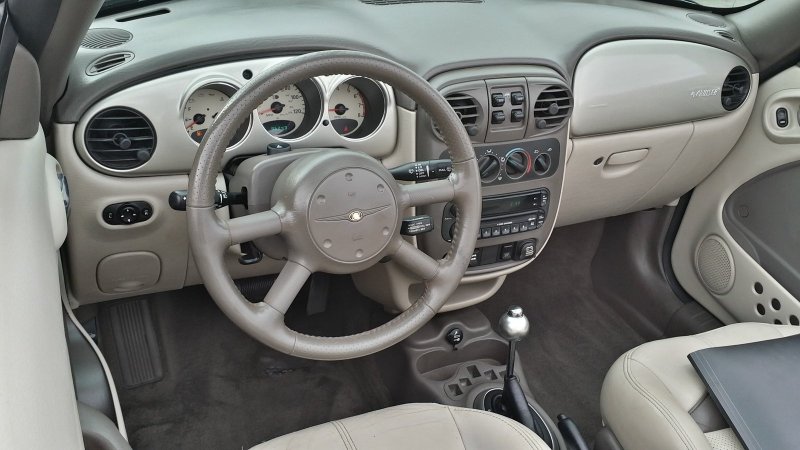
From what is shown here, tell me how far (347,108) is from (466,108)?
0.30 metres

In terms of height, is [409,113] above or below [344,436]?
above

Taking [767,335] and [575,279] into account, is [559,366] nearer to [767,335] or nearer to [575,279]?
[575,279]

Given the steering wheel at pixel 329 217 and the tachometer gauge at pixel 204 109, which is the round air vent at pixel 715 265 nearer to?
the steering wheel at pixel 329 217

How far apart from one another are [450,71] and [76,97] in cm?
85

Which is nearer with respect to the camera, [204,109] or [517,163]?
[204,109]

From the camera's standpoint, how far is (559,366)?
243 centimetres

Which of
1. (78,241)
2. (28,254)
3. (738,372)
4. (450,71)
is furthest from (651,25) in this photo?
(28,254)

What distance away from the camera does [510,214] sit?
6.24 ft

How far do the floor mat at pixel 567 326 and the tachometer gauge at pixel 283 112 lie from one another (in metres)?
1.15

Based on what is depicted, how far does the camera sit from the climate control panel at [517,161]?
1.79m

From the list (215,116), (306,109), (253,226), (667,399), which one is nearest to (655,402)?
(667,399)

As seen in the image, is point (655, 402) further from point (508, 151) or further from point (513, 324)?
point (508, 151)

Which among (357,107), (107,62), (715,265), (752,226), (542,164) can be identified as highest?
(107,62)

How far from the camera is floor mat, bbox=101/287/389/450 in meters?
2.09
